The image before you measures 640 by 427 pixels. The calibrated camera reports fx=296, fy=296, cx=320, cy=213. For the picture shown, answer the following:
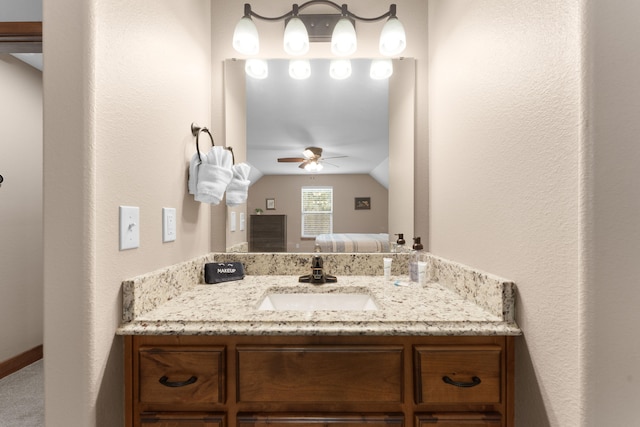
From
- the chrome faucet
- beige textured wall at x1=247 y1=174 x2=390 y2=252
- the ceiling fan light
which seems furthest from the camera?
the ceiling fan light

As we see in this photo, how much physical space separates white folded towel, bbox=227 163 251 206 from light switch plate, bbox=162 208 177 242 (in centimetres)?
36

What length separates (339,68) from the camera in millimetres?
1552

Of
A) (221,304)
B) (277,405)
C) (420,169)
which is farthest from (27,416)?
(420,169)

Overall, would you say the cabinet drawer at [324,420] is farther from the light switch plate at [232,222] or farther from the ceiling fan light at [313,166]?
the ceiling fan light at [313,166]

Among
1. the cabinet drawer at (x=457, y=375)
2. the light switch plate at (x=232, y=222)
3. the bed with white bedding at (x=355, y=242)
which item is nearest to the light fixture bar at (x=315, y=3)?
the light switch plate at (x=232, y=222)

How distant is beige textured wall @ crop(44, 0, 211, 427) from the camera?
768mm

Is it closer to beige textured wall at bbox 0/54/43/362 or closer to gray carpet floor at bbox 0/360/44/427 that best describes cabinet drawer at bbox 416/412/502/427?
gray carpet floor at bbox 0/360/44/427

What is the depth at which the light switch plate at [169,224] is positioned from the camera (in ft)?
3.59

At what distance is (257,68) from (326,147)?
1.80ft

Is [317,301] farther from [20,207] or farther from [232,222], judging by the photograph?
[20,207]

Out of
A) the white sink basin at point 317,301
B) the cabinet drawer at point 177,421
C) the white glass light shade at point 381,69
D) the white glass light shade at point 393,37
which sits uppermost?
the white glass light shade at point 393,37

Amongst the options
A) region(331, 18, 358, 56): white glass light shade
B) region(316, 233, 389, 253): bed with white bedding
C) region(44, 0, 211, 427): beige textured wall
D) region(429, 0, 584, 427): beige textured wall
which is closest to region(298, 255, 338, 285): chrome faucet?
region(316, 233, 389, 253): bed with white bedding

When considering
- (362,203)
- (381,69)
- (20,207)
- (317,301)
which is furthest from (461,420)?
(20,207)

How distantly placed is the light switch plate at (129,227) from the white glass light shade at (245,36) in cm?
97
